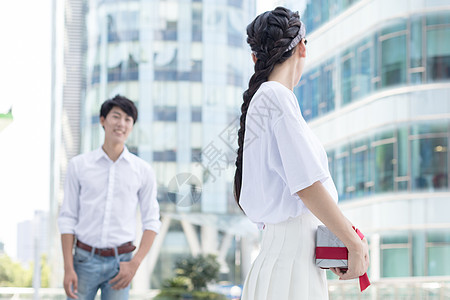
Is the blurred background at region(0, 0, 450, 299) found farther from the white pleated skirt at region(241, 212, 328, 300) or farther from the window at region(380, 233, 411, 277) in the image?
the white pleated skirt at region(241, 212, 328, 300)

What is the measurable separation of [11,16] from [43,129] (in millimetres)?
916

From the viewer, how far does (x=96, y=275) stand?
6.63ft

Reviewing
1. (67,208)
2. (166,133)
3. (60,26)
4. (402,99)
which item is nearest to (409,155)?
(402,99)

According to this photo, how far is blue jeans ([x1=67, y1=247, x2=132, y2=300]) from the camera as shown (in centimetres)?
201

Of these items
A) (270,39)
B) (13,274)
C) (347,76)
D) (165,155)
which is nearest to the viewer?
(270,39)

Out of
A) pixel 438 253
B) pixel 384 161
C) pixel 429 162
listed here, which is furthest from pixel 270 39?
pixel 438 253

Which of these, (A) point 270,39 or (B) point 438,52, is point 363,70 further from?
(A) point 270,39

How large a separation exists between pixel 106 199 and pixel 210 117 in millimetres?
3959

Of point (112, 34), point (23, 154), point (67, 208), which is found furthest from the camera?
point (112, 34)

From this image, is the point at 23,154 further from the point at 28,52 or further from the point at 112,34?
the point at 112,34

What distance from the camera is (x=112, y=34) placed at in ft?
19.5

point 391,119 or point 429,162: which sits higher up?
point 391,119

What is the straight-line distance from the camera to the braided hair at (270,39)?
1.11 meters

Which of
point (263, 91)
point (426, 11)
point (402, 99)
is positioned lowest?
point (263, 91)
